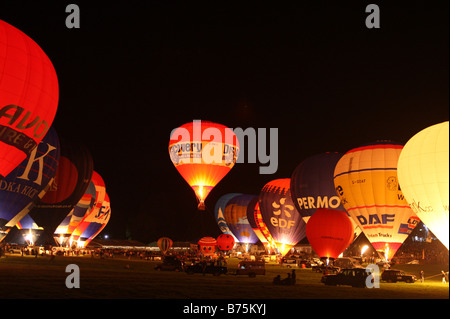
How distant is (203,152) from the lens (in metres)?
38.8

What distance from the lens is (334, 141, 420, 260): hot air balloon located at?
27.0 m

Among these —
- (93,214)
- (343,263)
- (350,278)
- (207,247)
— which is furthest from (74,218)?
(350,278)

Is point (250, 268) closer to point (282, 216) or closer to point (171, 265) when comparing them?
point (171, 265)

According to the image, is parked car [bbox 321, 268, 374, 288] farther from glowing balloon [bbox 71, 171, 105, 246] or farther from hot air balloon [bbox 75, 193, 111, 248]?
hot air balloon [bbox 75, 193, 111, 248]

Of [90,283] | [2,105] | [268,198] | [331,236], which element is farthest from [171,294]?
[268,198]

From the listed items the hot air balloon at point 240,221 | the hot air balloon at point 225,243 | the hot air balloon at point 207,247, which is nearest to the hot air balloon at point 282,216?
the hot air balloon at point 207,247

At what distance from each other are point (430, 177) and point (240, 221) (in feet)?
139

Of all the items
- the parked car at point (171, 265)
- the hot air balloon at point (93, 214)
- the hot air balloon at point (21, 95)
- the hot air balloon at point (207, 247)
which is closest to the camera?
the hot air balloon at point (21, 95)

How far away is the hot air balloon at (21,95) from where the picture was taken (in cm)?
2030

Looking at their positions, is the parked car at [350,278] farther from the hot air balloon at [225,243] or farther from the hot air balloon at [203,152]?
the hot air balloon at [225,243]

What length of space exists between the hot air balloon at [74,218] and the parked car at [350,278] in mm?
28691

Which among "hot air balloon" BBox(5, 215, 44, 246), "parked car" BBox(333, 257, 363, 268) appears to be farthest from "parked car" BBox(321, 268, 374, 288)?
"hot air balloon" BBox(5, 215, 44, 246)

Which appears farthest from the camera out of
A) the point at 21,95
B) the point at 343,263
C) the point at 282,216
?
the point at 282,216
